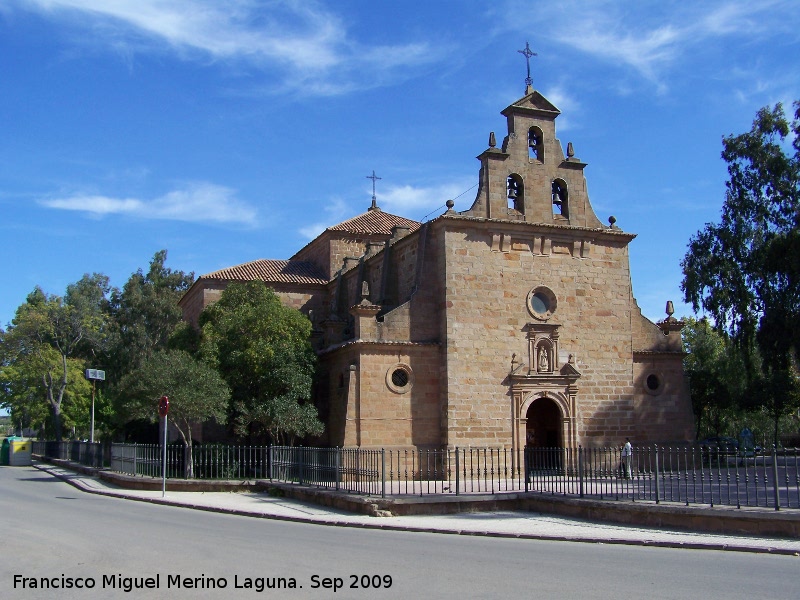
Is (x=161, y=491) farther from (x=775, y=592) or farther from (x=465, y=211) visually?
(x=775, y=592)

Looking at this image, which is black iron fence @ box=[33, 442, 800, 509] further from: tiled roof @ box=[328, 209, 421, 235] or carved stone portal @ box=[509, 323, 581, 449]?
tiled roof @ box=[328, 209, 421, 235]

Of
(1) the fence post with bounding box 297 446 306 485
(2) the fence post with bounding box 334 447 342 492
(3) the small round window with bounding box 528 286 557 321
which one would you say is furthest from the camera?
(3) the small round window with bounding box 528 286 557 321

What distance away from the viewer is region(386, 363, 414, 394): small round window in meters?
26.0

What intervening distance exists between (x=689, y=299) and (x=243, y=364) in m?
21.7

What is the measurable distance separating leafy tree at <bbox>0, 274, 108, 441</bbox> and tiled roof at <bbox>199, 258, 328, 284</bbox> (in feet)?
55.1

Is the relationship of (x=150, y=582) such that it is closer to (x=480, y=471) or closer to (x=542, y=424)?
(x=480, y=471)

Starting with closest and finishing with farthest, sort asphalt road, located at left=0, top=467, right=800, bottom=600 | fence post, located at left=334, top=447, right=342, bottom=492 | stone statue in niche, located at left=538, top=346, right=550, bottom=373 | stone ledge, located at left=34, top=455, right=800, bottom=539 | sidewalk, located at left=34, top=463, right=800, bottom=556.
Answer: asphalt road, located at left=0, top=467, right=800, bottom=600 → sidewalk, located at left=34, top=463, right=800, bottom=556 → stone ledge, located at left=34, top=455, right=800, bottom=539 → fence post, located at left=334, top=447, right=342, bottom=492 → stone statue in niche, located at left=538, top=346, right=550, bottom=373

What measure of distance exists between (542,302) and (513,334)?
1830 mm

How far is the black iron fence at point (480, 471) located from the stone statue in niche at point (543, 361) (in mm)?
3240

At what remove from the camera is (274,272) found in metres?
37.3

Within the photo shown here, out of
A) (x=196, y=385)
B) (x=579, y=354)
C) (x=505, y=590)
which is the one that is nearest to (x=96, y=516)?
(x=196, y=385)

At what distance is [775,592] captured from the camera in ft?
26.7

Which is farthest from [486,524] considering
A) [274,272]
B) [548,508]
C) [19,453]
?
[19,453]

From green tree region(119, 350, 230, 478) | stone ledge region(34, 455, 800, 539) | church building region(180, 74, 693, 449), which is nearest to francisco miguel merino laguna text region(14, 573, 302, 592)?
stone ledge region(34, 455, 800, 539)
